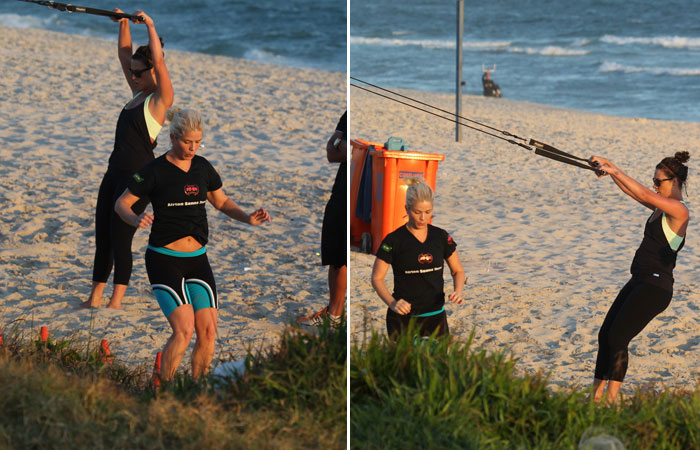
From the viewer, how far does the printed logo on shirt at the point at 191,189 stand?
14.8 ft

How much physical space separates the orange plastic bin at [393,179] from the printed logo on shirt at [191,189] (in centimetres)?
368

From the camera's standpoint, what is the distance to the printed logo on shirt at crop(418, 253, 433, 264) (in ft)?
15.3

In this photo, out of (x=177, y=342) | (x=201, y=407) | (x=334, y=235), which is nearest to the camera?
(x=201, y=407)

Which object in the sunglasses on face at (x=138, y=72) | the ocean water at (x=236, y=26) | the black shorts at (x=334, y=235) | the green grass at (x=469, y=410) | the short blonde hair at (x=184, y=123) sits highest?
the ocean water at (x=236, y=26)

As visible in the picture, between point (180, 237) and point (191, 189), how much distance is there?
257 millimetres

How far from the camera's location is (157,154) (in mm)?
11523

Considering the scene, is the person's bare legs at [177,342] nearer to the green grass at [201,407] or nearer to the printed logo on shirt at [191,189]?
the green grass at [201,407]

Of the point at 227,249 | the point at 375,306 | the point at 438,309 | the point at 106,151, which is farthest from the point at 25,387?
the point at 106,151

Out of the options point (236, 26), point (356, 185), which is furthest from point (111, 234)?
point (236, 26)

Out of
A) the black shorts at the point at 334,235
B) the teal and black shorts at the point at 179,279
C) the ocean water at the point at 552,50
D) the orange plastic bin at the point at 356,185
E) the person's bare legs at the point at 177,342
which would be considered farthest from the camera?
the ocean water at the point at 552,50

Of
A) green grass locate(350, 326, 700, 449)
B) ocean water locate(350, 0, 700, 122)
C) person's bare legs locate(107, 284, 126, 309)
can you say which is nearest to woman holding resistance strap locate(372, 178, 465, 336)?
green grass locate(350, 326, 700, 449)

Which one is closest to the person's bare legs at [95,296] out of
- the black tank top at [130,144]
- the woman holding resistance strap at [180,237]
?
the black tank top at [130,144]

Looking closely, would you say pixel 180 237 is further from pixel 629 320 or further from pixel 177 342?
pixel 629 320

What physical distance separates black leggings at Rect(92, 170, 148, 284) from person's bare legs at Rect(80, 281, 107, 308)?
0.04 m
